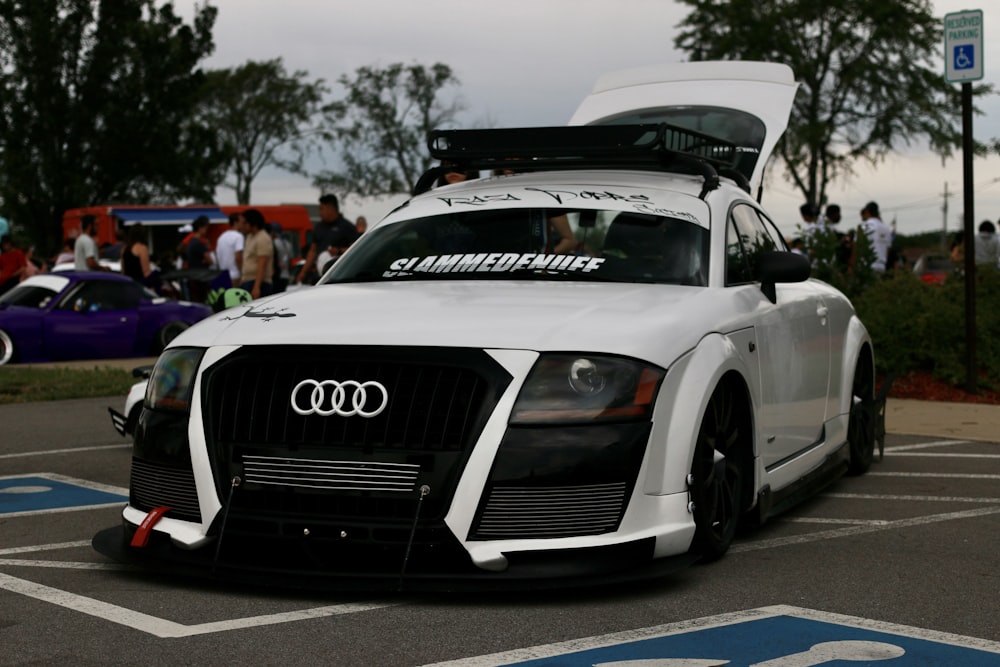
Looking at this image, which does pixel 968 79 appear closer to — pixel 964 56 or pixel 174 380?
pixel 964 56

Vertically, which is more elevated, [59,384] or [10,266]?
[10,266]

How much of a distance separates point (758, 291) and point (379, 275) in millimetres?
1677

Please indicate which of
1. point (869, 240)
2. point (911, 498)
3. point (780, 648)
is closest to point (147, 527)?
point (780, 648)

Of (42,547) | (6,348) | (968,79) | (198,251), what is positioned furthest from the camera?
(198,251)

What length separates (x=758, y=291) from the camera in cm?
664

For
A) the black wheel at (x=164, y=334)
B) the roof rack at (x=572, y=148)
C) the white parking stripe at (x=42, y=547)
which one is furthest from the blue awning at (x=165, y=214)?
the white parking stripe at (x=42, y=547)

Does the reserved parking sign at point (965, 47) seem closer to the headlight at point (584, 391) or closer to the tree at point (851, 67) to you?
the headlight at point (584, 391)

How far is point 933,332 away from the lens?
13711 millimetres

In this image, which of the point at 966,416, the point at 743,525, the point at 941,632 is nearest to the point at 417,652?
the point at 941,632

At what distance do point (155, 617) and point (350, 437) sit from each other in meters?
0.86

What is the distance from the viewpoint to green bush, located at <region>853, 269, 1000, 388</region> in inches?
534

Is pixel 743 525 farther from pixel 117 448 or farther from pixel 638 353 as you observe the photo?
pixel 117 448

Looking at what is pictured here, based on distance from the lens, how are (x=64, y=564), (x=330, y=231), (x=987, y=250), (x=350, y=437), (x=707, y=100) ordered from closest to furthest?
(x=350, y=437), (x=64, y=564), (x=707, y=100), (x=330, y=231), (x=987, y=250)

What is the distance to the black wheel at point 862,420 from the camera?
8398 mm
